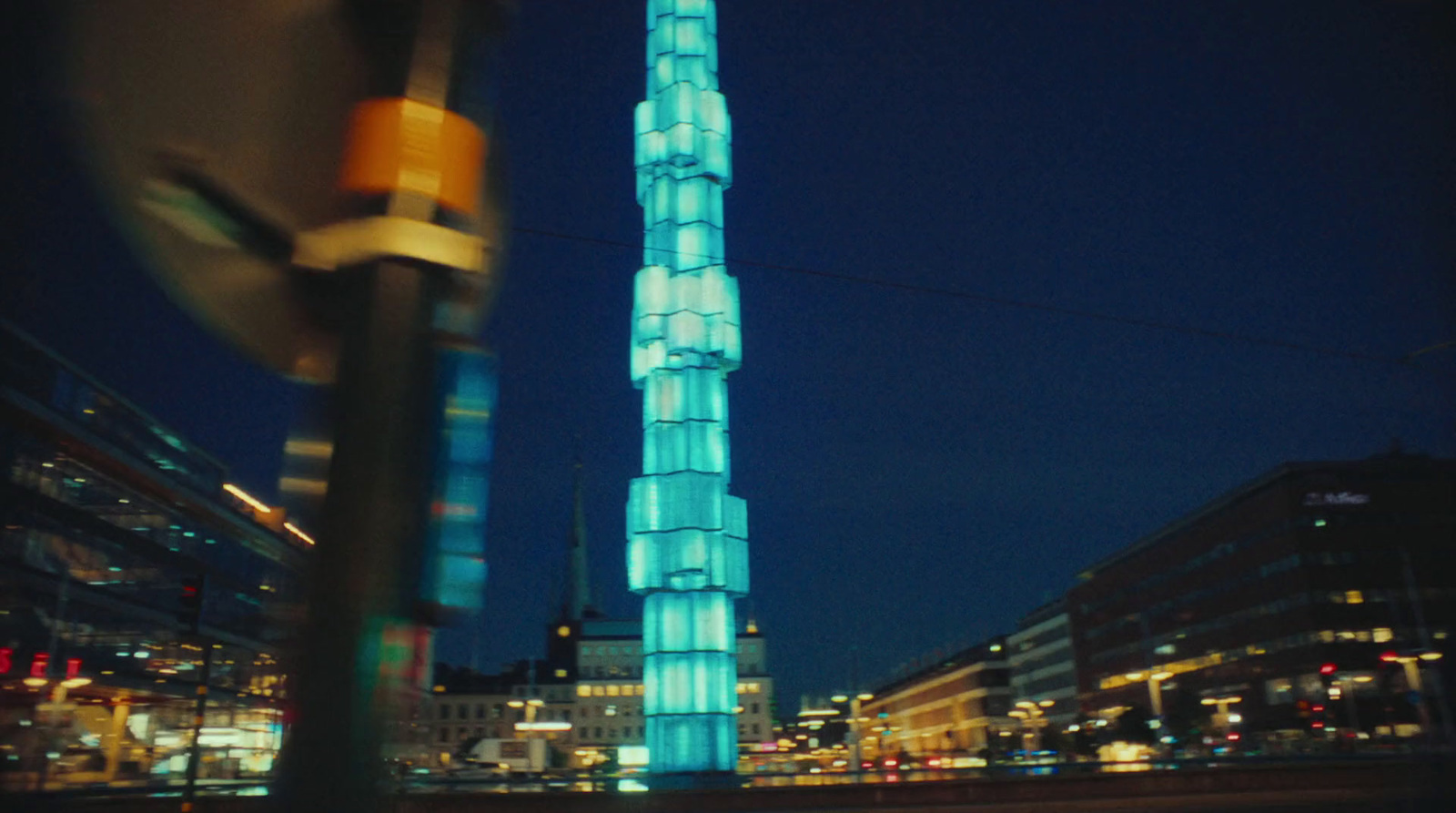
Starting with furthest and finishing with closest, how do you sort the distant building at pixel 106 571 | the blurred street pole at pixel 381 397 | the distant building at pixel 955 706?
the distant building at pixel 955 706
the distant building at pixel 106 571
the blurred street pole at pixel 381 397

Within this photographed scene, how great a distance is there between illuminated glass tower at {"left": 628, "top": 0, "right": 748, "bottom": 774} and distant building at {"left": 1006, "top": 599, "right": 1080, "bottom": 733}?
8473 centimetres

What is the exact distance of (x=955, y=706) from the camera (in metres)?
148

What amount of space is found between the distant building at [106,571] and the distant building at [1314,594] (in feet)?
185

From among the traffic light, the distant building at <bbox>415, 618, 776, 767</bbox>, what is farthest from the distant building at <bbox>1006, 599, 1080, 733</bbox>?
the traffic light

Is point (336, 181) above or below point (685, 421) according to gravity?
below

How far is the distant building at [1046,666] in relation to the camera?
392ft

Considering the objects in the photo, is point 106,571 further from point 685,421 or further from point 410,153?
point 410,153

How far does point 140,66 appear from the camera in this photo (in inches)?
84.0

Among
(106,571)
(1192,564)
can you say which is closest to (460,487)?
(106,571)

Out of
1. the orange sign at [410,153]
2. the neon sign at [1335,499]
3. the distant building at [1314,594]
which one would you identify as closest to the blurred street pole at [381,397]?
the orange sign at [410,153]

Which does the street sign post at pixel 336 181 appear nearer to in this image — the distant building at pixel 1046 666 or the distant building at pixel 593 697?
the distant building at pixel 593 697

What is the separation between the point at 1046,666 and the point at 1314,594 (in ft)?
189

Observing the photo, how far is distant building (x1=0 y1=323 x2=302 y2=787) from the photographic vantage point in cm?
4056

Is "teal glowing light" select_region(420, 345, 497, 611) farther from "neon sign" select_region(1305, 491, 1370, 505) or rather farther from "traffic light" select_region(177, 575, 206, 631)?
"neon sign" select_region(1305, 491, 1370, 505)
